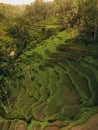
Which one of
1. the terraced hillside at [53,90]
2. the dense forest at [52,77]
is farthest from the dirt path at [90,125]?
the terraced hillside at [53,90]

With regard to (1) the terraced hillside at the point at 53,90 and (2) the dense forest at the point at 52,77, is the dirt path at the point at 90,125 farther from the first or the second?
(1) the terraced hillside at the point at 53,90

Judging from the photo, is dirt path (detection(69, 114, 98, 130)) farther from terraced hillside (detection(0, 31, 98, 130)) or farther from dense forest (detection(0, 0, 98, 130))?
terraced hillside (detection(0, 31, 98, 130))

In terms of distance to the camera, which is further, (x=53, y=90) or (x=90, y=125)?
(x=53, y=90)

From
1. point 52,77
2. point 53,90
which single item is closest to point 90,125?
point 53,90

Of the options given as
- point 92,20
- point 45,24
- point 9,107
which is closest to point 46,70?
point 9,107

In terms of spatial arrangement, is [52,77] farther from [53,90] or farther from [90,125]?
[90,125]

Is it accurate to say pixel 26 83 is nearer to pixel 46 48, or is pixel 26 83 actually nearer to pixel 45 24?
pixel 46 48

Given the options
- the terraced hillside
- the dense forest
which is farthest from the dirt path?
the terraced hillside
